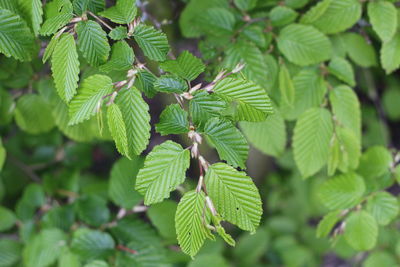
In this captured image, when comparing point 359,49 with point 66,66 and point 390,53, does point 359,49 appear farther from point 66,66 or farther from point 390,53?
point 66,66

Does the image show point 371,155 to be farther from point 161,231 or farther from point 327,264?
point 327,264

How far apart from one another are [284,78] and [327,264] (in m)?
1.69

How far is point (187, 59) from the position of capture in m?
0.93

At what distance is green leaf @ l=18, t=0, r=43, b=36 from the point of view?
950 millimetres

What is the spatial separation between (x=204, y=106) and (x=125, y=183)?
671 millimetres

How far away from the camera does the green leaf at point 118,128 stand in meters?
0.83

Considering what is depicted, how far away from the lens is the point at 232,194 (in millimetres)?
821

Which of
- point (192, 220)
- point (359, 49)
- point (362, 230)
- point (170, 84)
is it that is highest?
point (170, 84)

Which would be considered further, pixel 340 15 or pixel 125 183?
pixel 125 183

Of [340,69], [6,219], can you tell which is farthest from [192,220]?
[6,219]

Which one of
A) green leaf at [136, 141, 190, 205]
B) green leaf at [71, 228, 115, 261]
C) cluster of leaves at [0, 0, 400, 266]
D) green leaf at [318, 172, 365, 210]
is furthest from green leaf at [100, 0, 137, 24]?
green leaf at [318, 172, 365, 210]

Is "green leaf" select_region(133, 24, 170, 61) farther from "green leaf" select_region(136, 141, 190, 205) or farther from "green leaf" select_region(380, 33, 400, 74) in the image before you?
"green leaf" select_region(380, 33, 400, 74)

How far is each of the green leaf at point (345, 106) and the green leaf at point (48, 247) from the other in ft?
3.49

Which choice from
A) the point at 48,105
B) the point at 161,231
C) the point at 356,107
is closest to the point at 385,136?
the point at 356,107
